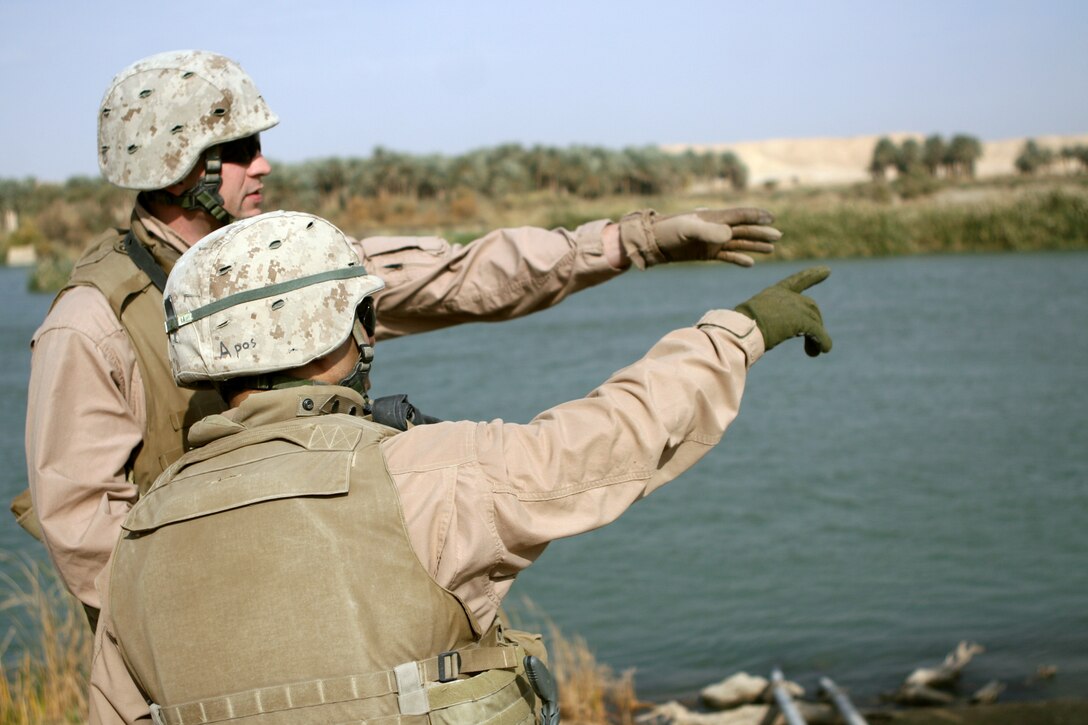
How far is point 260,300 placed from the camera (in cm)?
218

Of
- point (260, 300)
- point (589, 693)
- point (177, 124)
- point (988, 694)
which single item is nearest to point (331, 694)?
point (260, 300)

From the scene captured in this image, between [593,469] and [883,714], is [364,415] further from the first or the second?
[883,714]

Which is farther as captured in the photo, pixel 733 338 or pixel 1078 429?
pixel 1078 429

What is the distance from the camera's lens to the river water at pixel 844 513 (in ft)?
26.9

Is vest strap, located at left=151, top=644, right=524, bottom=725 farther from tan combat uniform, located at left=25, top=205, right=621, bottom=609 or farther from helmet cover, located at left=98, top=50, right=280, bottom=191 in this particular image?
helmet cover, located at left=98, top=50, right=280, bottom=191

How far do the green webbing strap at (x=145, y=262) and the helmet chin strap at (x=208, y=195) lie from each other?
0.14 meters

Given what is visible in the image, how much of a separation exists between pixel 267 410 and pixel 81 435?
0.82 meters

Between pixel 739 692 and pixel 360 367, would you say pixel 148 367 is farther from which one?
pixel 739 692

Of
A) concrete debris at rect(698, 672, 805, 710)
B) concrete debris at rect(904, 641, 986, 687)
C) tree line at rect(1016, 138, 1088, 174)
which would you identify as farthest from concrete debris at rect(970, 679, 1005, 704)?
tree line at rect(1016, 138, 1088, 174)

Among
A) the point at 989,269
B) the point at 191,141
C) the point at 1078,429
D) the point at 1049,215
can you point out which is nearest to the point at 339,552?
the point at 191,141

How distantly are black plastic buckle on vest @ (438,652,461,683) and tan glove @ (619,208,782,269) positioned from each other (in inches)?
59.5

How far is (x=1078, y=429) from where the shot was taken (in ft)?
43.4

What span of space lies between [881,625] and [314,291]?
23.6 feet

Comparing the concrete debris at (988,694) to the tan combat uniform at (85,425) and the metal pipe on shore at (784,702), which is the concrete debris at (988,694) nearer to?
the metal pipe on shore at (784,702)
